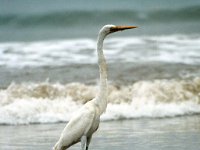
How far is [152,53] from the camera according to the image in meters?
18.8

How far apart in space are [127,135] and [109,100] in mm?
3295

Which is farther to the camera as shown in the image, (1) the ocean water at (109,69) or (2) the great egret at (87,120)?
(1) the ocean water at (109,69)

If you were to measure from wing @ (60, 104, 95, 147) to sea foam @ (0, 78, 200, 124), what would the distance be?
3.96 m

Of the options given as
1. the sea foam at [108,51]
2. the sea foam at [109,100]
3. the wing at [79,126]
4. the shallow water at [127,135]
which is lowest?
the shallow water at [127,135]

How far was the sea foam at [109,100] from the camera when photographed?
39.4 feet

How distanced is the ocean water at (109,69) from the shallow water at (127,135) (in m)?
0.01

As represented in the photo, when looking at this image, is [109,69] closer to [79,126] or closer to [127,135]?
[127,135]

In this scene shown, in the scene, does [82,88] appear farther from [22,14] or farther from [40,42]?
[22,14]

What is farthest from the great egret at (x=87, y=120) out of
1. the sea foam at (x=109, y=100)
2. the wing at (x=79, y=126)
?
the sea foam at (x=109, y=100)

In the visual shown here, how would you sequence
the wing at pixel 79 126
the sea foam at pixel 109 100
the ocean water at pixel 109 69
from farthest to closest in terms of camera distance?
the sea foam at pixel 109 100, the ocean water at pixel 109 69, the wing at pixel 79 126

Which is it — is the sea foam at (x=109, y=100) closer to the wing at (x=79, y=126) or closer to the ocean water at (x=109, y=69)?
the ocean water at (x=109, y=69)

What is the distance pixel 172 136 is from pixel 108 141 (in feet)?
3.08

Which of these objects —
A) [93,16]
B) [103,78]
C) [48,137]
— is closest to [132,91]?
[48,137]

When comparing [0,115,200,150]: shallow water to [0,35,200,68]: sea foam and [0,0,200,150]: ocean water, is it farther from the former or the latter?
[0,35,200,68]: sea foam
